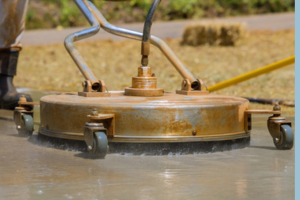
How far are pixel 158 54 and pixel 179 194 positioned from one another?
264 inches

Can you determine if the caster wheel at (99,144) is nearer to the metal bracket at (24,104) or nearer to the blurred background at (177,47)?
the metal bracket at (24,104)

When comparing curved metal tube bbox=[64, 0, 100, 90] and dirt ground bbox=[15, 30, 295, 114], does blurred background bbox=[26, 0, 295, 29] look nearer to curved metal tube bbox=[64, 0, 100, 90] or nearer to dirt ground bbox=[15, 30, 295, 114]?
dirt ground bbox=[15, 30, 295, 114]

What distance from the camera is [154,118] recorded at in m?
2.88

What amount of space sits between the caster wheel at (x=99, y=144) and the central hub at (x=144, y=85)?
567mm

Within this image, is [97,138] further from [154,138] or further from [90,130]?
[154,138]

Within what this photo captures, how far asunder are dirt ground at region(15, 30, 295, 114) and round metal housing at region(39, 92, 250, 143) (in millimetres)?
2739

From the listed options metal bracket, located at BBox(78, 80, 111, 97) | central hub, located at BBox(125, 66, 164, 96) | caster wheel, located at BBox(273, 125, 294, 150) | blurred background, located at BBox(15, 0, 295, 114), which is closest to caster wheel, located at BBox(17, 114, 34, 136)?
metal bracket, located at BBox(78, 80, 111, 97)

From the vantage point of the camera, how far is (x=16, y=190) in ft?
7.16

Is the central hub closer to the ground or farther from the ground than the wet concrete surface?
farther from the ground

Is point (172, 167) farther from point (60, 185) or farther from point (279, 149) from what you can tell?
point (279, 149)

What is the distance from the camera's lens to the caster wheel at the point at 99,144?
2.72 metres

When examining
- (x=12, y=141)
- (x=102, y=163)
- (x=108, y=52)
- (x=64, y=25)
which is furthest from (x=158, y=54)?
(x=102, y=163)

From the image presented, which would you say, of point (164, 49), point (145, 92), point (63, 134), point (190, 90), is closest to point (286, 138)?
point (190, 90)

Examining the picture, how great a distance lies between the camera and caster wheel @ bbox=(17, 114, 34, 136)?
136 inches
